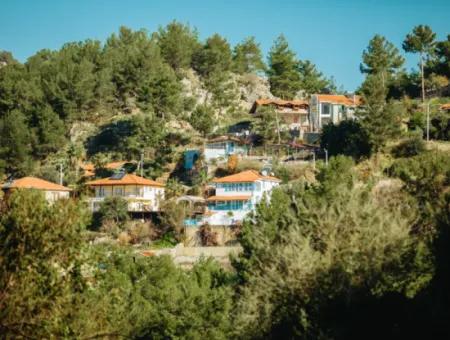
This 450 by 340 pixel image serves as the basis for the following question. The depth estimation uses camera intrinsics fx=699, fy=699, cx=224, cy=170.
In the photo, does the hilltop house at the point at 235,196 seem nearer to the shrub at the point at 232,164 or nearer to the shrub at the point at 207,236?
the shrub at the point at 207,236

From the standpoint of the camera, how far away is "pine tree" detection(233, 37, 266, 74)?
107463 millimetres

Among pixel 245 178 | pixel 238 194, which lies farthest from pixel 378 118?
pixel 238 194

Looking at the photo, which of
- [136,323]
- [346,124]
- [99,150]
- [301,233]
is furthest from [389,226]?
[99,150]

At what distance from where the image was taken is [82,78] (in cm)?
7975

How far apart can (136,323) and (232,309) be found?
4.25m

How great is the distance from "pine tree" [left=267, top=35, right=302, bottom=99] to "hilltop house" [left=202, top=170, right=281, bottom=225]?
126 ft

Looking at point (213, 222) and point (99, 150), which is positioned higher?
point (99, 150)

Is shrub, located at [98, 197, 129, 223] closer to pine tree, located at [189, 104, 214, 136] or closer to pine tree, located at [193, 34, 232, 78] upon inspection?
pine tree, located at [189, 104, 214, 136]

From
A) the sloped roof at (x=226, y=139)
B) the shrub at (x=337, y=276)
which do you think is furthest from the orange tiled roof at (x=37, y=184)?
the shrub at (x=337, y=276)

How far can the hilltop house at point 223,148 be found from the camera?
229ft

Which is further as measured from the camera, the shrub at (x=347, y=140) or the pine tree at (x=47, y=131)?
the pine tree at (x=47, y=131)

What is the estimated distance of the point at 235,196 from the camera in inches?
2356

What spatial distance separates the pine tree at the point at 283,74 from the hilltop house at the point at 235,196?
38.3m

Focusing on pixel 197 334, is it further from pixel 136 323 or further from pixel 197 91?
pixel 197 91
